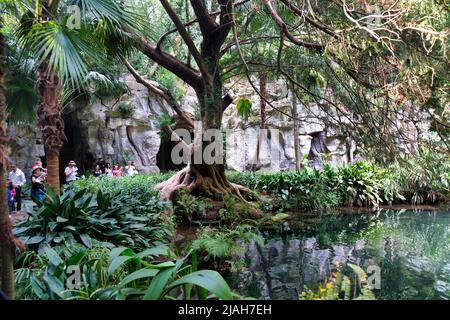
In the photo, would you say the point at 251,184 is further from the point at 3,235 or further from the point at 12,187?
the point at 3,235

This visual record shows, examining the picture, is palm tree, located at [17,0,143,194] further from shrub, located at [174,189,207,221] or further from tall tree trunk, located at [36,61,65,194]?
shrub, located at [174,189,207,221]

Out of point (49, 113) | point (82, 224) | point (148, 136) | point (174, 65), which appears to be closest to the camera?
point (82, 224)

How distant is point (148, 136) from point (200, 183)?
383 inches

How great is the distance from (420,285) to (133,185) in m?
7.53

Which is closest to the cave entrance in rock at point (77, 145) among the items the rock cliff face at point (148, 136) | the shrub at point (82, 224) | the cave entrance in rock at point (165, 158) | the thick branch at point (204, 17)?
the rock cliff face at point (148, 136)

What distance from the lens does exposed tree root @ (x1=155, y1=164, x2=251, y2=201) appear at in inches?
423

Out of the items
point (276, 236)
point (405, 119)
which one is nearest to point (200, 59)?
point (276, 236)

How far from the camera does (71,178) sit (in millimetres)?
12625

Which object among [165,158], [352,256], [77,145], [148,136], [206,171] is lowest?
[352,256]

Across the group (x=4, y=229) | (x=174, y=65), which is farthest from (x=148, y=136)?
(x=4, y=229)

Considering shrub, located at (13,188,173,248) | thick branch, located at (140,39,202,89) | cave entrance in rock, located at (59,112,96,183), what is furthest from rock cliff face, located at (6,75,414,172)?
shrub, located at (13,188,173,248)

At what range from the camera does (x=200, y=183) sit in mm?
10852

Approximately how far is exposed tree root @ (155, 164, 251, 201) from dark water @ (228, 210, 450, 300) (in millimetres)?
2108

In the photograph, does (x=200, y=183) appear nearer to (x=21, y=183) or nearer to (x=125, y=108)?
(x=21, y=183)
